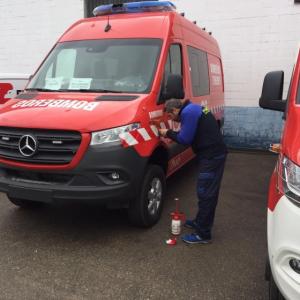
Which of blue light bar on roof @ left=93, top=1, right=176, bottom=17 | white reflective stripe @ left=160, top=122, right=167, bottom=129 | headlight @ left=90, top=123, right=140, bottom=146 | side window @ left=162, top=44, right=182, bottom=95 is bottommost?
white reflective stripe @ left=160, top=122, right=167, bottom=129

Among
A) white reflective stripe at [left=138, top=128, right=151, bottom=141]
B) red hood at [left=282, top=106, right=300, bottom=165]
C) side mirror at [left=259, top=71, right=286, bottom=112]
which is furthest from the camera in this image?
white reflective stripe at [left=138, top=128, right=151, bottom=141]

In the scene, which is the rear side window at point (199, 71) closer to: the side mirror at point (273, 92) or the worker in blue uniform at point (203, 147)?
the worker in blue uniform at point (203, 147)

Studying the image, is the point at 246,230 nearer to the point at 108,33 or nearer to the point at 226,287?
the point at 226,287

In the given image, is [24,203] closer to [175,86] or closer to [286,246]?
[175,86]

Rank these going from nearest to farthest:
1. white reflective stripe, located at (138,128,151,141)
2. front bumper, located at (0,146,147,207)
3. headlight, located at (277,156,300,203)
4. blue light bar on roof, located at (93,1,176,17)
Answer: headlight, located at (277,156,300,203) → front bumper, located at (0,146,147,207) → white reflective stripe, located at (138,128,151,141) → blue light bar on roof, located at (93,1,176,17)

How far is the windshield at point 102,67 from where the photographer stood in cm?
438

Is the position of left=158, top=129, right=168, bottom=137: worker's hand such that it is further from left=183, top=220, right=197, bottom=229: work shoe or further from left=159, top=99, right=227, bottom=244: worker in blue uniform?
left=183, top=220, right=197, bottom=229: work shoe

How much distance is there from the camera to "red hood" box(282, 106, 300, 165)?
2346mm

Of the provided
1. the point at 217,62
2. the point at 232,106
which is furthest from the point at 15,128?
the point at 232,106

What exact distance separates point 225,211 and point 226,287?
182cm

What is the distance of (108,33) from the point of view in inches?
192

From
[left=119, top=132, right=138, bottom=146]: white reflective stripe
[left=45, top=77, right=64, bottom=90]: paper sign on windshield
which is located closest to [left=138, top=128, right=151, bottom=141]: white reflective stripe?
[left=119, top=132, right=138, bottom=146]: white reflective stripe

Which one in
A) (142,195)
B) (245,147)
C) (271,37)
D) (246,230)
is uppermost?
(271,37)

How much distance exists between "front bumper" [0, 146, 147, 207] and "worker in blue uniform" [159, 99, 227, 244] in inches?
22.5
